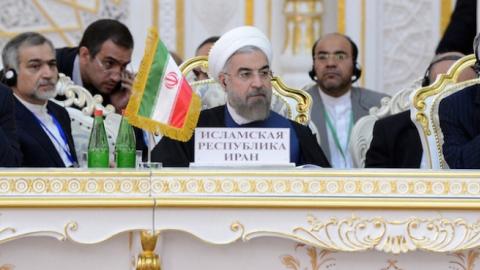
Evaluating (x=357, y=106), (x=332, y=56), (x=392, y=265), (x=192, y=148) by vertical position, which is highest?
(x=332, y=56)

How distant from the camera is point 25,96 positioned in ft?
27.3

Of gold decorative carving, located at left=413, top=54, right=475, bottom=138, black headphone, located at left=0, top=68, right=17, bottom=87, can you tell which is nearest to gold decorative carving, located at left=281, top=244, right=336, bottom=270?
gold decorative carving, located at left=413, top=54, right=475, bottom=138

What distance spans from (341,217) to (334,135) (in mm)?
4100

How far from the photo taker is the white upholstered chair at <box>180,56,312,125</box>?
820cm

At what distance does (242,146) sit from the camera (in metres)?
6.48

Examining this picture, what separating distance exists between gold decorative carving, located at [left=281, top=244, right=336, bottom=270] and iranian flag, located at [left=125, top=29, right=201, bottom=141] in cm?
79

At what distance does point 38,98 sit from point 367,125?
2.15 meters

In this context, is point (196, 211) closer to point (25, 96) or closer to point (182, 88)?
point (182, 88)

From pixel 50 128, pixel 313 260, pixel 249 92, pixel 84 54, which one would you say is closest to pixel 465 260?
pixel 313 260

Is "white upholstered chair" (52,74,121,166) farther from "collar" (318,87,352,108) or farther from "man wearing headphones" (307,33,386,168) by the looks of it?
"collar" (318,87,352,108)

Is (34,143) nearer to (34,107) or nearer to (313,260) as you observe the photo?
(34,107)

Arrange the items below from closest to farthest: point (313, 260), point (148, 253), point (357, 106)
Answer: point (148, 253) < point (313, 260) < point (357, 106)

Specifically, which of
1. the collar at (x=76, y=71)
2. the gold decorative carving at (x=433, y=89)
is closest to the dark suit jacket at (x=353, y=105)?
the collar at (x=76, y=71)

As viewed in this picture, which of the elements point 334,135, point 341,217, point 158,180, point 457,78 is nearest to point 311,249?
point 341,217
